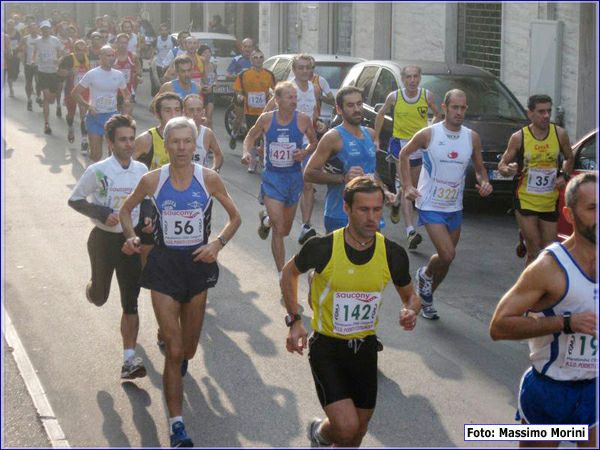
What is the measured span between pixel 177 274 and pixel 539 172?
13.2ft

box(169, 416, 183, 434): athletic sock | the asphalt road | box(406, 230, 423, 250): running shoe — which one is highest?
box(169, 416, 183, 434): athletic sock

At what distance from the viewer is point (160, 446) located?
7047 mm

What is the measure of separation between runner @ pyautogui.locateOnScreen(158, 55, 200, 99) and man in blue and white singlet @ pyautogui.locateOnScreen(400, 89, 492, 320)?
4229 millimetres

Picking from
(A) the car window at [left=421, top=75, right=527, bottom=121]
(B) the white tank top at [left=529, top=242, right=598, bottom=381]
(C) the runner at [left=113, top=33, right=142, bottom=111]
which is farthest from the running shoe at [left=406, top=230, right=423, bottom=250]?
(C) the runner at [left=113, top=33, right=142, bottom=111]

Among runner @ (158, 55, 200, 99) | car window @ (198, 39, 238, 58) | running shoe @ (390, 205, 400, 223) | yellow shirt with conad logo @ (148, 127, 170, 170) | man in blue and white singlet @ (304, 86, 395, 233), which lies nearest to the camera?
man in blue and white singlet @ (304, 86, 395, 233)

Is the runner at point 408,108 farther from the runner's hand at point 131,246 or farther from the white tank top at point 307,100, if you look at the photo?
the runner's hand at point 131,246

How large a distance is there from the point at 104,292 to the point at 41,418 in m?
1.32

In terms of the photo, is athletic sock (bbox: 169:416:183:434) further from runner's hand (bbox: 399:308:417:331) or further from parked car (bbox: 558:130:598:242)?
parked car (bbox: 558:130:598:242)

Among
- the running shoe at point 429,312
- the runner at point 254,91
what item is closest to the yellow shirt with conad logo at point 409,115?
the runner at point 254,91

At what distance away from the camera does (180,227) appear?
7.53 meters

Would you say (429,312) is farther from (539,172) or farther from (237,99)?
(237,99)

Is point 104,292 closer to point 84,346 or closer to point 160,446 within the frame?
point 84,346

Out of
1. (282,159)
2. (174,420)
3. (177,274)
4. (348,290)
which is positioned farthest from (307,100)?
(348,290)

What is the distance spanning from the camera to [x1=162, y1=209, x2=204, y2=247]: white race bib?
753cm
